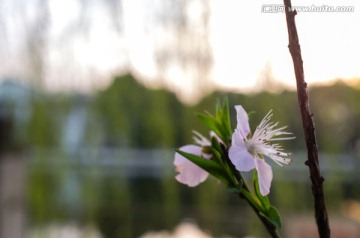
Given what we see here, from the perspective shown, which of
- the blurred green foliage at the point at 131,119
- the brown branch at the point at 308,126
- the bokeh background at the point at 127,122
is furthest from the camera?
the blurred green foliage at the point at 131,119

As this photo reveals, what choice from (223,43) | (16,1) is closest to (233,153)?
(223,43)

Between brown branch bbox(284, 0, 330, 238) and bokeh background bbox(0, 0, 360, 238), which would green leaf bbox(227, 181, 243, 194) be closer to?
brown branch bbox(284, 0, 330, 238)

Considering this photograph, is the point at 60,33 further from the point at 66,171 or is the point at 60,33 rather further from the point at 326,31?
the point at 326,31

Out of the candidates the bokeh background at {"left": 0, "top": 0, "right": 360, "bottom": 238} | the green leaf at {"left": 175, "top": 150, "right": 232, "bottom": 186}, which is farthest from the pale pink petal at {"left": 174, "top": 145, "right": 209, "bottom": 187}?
the bokeh background at {"left": 0, "top": 0, "right": 360, "bottom": 238}

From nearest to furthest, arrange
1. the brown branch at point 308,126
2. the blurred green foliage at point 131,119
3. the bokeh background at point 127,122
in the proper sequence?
1. the brown branch at point 308,126
2. the bokeh background at point 127,122
3. the blurred green foliage at point 131,119
